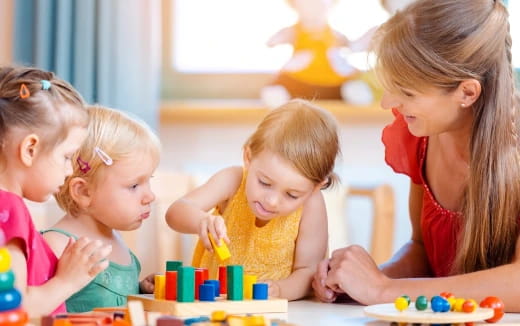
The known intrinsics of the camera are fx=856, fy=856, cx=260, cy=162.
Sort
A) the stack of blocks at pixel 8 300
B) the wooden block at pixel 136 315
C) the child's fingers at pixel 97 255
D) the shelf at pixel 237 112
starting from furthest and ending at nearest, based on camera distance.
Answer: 1. the shelf at pixel 237 112
2. the child's fingers at pixel 97 255
3. the wooden block at pixel 136 315
4. the stack of blocks at pixel 8 300

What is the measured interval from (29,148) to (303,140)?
616 millimetres

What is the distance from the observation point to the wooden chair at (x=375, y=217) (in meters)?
2.91

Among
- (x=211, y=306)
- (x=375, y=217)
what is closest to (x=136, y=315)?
(x=211, y=306)

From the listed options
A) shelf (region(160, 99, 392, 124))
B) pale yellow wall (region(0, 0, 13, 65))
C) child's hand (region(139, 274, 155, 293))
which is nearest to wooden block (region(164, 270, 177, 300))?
child's hand (region(139, 274, 155, 293))

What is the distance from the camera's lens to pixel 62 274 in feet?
3.98

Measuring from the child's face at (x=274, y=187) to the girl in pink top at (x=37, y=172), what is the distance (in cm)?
47

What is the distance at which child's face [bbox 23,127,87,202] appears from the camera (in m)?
1.25

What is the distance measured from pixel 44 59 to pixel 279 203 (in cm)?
179

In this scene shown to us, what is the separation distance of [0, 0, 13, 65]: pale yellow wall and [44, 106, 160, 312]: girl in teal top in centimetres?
194

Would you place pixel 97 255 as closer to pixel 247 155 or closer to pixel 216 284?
pixel 216 284

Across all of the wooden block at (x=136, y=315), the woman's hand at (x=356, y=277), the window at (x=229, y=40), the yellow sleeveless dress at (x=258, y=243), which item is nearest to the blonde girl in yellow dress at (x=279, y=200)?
the yellow sleeveless dress at (x=258, y=243)

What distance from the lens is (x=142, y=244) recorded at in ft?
7.95

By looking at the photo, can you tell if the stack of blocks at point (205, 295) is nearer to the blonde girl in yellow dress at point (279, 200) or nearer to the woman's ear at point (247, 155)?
the blonde girl in yellow dress at point (279, 200)

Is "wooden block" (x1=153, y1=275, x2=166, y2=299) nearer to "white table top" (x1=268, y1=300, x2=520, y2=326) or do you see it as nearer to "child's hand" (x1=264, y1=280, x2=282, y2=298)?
"white table top" (x1=268, y1=300, x2=520, y2=326)
